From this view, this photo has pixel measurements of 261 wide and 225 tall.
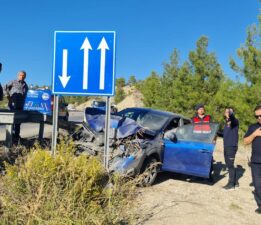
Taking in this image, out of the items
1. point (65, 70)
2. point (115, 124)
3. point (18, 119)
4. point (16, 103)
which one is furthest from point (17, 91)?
point (65, 70)

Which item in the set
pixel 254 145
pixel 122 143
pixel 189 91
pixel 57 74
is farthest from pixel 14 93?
pixel 189 91

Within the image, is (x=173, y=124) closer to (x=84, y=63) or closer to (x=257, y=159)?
(x=257, y=159)

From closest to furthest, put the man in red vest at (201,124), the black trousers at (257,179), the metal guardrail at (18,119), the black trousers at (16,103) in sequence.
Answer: the black trousers at (257,179) → the metal guardrail at (18,119) → the man in red vest at (201,124) → the black trousers at (16,103)

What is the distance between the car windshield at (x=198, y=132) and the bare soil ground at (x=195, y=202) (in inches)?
39.1

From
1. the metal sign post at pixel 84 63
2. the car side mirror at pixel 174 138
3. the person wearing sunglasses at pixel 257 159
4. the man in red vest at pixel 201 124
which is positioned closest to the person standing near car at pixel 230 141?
the man in red vest at pixel 201 124

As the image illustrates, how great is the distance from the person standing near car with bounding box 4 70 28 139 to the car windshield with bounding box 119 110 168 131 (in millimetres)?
2793

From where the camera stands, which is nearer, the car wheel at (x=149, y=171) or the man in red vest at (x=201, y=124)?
the car wheel at (x=149, y=171)

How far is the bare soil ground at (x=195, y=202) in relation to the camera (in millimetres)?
5923

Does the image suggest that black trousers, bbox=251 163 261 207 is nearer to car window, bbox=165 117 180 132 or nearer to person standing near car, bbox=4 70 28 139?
car window, bbox=165 117 180 132

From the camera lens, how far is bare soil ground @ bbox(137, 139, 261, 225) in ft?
19.4

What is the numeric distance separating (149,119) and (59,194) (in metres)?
5.31

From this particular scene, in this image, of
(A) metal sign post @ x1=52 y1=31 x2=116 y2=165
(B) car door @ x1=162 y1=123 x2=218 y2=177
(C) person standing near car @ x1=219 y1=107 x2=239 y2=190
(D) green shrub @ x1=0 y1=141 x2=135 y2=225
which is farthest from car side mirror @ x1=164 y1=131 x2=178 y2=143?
(D) green shrub @ x1=0 y1=141 x2=135 y2=225

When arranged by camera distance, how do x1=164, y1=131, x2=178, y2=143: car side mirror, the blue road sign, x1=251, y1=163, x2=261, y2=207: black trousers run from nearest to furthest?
the blue road sign
x1=251, y1=163, x2=261, y2=207: black trousers
x1=164, y1=131, x2=178, y2=143: car side mirror

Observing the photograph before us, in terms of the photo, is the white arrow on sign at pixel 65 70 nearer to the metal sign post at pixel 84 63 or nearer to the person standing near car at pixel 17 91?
the metal sign post at pixel 84 63
